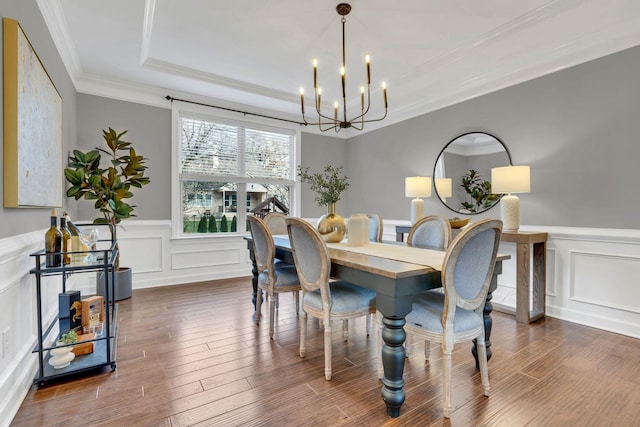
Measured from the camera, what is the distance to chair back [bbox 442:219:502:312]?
58.6 inches

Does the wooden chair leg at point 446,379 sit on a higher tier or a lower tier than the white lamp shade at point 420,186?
lower

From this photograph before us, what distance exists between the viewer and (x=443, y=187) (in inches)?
161

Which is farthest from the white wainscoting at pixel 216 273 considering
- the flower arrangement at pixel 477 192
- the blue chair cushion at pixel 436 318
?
the blue chair cushion at pixel 436 318

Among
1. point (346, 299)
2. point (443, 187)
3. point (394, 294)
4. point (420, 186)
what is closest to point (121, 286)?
point (346, 299)

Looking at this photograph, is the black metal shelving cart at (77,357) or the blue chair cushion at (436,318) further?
the black metal shelving cart at (77,357)

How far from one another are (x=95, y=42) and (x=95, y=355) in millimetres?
2806

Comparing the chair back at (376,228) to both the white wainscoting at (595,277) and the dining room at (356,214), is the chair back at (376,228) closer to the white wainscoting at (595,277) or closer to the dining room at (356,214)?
the dining room at (356,214)

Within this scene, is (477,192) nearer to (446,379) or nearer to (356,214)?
(356,214)

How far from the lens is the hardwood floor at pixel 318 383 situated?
157 cm

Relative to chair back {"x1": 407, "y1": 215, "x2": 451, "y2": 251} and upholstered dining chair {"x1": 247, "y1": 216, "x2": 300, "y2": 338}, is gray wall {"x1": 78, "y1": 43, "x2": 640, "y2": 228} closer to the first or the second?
chair back {"x1": 407, "y1": 215, "x2": 451, "y2": 251}

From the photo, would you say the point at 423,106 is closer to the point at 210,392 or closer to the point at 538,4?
the point at 538,4

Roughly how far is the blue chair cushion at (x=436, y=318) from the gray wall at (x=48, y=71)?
218cm

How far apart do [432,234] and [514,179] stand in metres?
1.13

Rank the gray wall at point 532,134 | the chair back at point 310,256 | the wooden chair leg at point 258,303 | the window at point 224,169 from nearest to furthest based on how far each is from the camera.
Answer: the chair back at point 310,256
the gray wall at point 532,134
the wooden chair leg at point 258,303
the window at point 224,169
